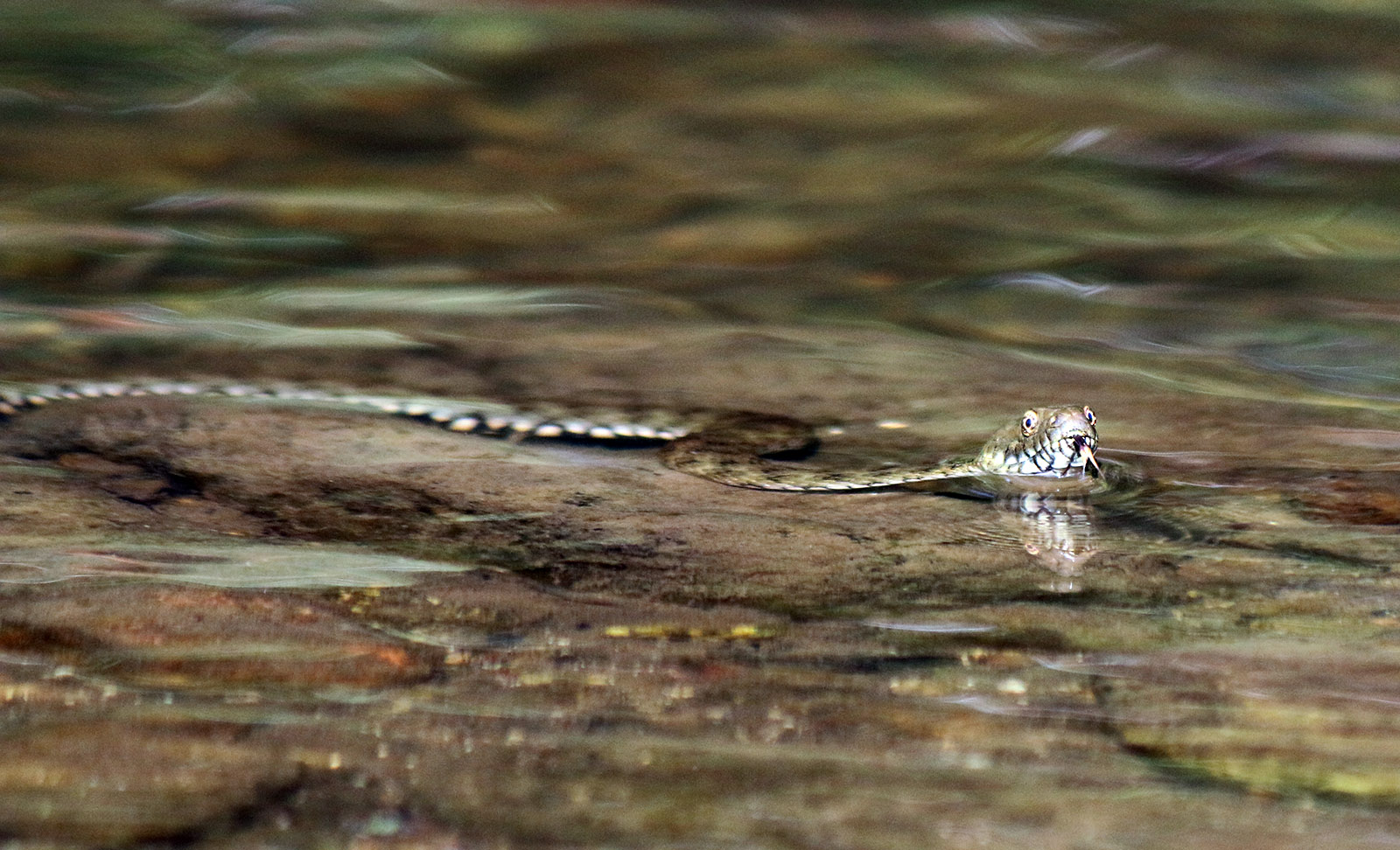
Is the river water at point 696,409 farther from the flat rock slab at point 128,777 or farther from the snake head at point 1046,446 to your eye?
the snake head at point 1046,446

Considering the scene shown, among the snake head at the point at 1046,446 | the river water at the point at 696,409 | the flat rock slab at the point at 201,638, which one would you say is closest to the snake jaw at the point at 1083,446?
the snake head at the point at 1046,446

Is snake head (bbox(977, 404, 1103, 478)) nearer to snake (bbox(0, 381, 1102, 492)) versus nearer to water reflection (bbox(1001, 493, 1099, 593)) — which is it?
snake (bbox(0, 381, 1102, 492))

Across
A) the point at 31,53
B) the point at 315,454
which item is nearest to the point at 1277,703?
the point at 315,454

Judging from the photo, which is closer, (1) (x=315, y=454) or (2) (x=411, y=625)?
(2) (x=411, y=625)

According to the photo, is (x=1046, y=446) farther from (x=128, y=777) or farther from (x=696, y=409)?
(x=128, y=777)

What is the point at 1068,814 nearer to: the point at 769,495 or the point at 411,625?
the point at 411,625

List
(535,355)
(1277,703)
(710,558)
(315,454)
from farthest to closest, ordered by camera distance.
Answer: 1. (535,355)
2. (315,454)
3. (710,558)
4. (1277,703)

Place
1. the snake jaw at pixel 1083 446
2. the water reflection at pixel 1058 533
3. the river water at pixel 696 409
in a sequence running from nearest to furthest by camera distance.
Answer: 1. the river water at pixel 696 409
2. the water reflection at pixel 1058 533
3. the snake jaw at pixel 1083 446
